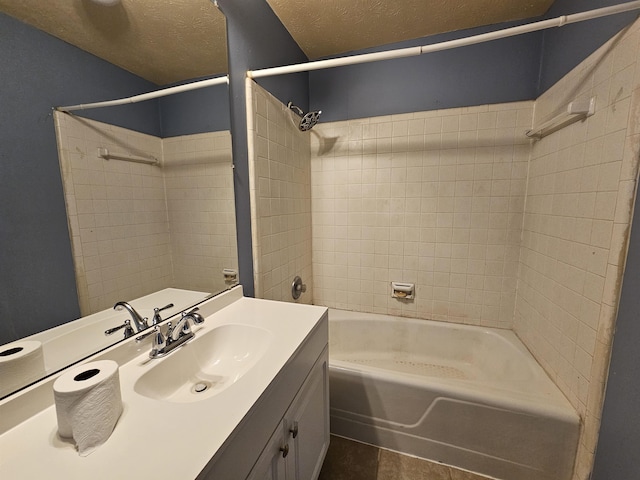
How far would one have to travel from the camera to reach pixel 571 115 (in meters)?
1.21

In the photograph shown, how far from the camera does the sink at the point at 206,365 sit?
0.78m

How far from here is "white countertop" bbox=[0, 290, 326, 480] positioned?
0.46 m

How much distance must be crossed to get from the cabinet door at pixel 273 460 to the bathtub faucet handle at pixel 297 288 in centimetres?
104

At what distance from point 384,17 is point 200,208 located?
1.56 meters

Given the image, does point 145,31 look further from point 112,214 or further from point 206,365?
point 206,365

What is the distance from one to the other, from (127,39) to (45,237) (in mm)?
658

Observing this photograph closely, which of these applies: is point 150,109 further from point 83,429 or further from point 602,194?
point 602,194

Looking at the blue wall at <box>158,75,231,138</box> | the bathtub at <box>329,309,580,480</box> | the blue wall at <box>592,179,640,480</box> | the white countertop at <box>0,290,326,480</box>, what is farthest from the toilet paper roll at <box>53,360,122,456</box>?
the blue wall at <box>592,179,640,480</box>

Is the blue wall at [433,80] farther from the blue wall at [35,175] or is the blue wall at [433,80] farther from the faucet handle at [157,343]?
the faucet handle at [157,343]

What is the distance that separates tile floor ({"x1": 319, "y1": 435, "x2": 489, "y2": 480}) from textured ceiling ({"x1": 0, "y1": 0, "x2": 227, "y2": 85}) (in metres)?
1.89

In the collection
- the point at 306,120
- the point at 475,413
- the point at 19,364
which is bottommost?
the point at 475,413

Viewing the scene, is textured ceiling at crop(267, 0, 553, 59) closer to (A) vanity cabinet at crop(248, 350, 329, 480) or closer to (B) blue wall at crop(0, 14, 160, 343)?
(B) blue wall at crop(0, 14, 160, 343)

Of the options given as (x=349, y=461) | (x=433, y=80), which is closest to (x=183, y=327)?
(x=349, y=461)

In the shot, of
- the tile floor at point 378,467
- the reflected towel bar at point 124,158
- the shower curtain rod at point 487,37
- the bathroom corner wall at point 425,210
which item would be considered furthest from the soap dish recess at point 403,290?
the reflected towel bar at point 124,158
